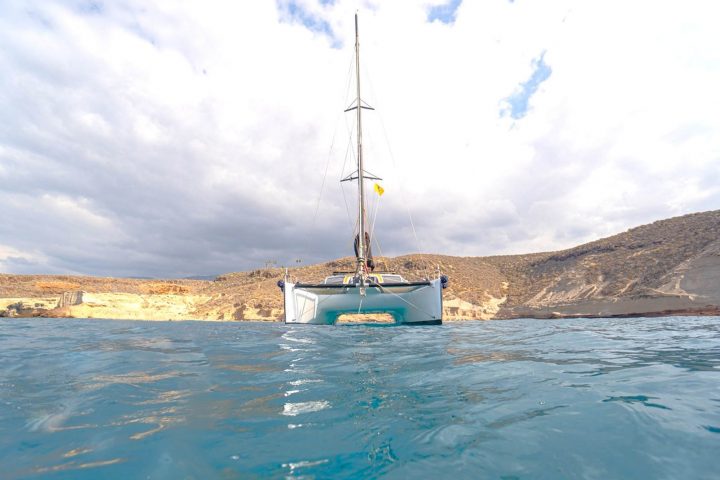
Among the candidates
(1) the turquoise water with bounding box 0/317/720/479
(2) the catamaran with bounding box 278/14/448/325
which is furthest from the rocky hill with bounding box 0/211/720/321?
(1) the turquoise water with bounding box 0/317/720/479

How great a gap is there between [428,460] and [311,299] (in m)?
14.2

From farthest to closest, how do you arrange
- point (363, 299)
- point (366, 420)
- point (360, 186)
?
point (360, 186) < point (363, 299) < point (366, 420)

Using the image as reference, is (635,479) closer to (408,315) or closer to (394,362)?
(394,362)

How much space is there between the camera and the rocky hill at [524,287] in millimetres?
26438

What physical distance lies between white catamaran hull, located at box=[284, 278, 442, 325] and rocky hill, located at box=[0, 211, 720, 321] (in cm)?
1405

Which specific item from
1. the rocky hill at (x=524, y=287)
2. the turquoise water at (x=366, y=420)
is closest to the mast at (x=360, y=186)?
the turquoise water at (x=366, y=420)

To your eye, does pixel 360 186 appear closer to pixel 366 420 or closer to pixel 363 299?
pixel 363 299

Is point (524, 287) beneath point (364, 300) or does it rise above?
above

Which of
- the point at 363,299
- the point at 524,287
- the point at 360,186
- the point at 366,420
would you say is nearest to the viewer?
the point at 366,420

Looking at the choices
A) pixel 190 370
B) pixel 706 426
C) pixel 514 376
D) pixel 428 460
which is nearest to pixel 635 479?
pixel 428 460

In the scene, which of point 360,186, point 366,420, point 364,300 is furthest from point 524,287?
point 366,420

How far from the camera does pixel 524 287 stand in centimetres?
3769

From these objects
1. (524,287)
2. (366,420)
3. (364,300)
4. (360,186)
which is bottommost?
(366,420)

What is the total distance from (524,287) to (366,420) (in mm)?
38744
